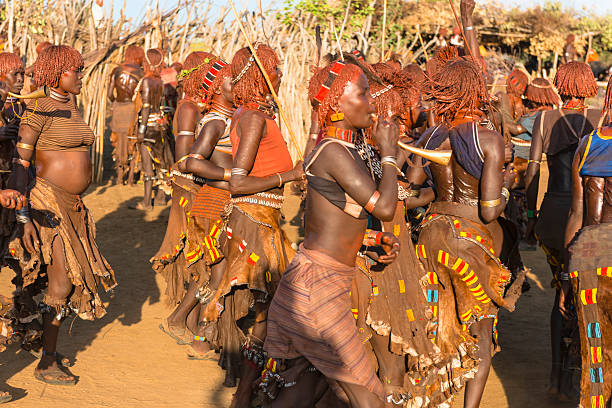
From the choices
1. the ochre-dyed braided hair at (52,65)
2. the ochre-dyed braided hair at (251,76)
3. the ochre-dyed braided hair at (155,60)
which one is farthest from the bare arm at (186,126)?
the ochre-dyed braided hair at (155,60)

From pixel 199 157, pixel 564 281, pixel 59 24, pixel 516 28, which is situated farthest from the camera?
pixel 516 28

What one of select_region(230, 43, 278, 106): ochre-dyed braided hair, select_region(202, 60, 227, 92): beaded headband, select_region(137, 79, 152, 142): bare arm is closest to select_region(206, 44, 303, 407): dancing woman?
select_region(230, 43, 278, 106): ochre-dyed braided hair

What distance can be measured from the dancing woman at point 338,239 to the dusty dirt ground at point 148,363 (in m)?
1.84

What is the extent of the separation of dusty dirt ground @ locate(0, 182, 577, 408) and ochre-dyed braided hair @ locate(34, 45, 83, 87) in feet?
7.04

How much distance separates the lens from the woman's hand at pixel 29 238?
4.92 m

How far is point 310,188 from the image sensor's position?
11.6 ft

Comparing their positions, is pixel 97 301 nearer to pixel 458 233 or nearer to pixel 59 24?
pixel 458 233

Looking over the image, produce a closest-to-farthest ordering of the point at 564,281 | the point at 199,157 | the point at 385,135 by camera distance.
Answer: the point at 385,135
the point at 564,281
the point at 199,157

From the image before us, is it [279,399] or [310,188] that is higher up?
[310,188]

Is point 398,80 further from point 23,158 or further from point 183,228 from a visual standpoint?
point 23,158

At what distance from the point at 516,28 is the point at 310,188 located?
65.3 ft

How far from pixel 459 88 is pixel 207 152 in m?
1.86

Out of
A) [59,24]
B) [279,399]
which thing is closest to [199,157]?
[279,399]

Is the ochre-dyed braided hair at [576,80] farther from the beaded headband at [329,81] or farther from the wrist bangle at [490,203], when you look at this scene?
the beaded headband at [329,81]
